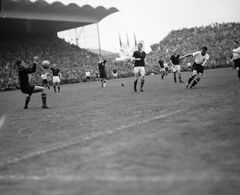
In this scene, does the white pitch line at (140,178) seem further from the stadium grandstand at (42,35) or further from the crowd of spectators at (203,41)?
the crowd of spectators at (203,41)

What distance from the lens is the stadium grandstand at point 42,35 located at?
113ft

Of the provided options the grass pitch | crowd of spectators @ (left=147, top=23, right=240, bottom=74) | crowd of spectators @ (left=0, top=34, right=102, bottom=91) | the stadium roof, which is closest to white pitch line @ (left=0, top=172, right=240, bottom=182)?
the grass pitch

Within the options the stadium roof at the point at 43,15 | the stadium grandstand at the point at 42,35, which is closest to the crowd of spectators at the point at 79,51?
the stadium grandstand at the point at 42,35

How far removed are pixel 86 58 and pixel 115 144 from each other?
141 feet

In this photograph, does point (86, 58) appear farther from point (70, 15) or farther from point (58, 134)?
point (58, 134)

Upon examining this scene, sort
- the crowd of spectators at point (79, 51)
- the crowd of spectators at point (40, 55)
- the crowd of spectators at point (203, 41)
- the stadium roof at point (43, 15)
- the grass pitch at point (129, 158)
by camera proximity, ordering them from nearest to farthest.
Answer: the grass pitch at point (129, 158)
the stadium roof at point (43, 15)
the crowd of spectators at point (40, 55)
the crowd of spectators at point (79, 51)
the crowd of spectators at point (203, 41)

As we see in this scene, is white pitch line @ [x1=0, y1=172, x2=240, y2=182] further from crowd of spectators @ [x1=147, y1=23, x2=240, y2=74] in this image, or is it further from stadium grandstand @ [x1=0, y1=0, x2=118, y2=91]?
crowd of spectators @ [x1=147, y1=23, x2=240, y2=74]

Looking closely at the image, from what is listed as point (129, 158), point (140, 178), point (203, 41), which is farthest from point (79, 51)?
point (140, 178)

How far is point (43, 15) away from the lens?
3797 centimetres

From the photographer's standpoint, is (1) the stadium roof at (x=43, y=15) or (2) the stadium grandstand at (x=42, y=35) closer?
(1) the stadium roof at (x=43, y=15)

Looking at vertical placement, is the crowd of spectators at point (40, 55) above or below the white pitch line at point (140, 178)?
above

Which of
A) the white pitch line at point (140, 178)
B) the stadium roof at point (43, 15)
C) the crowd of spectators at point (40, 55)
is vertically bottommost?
the white pitch line at point (140, 178)

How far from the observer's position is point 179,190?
2139 mm

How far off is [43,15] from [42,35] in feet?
28.1
